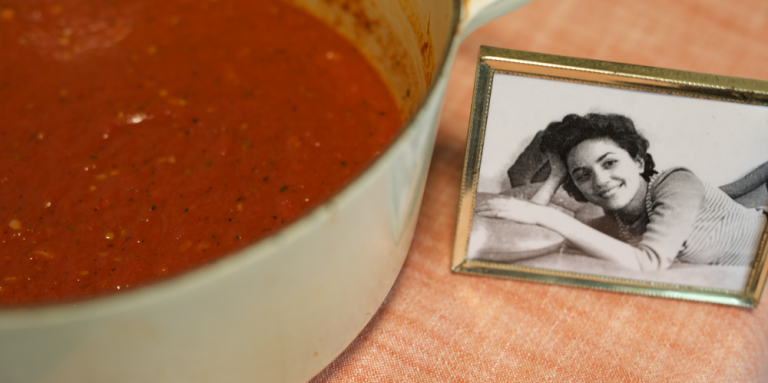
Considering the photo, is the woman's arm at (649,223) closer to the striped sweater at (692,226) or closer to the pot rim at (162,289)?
the striped sweater at (692,226)

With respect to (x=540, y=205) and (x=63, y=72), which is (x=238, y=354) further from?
(x=63, y=72)

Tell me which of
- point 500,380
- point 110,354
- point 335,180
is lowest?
point 500,380

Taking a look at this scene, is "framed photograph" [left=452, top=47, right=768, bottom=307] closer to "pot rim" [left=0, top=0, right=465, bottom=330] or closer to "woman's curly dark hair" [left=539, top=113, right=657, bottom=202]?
"woman's curly dark hair" [left=539, top=113, right=657, bottom=202]

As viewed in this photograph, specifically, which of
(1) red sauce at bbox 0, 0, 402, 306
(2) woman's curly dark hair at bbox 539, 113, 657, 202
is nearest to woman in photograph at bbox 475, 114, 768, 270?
(2) woman's curly dark hair at bbox 539, 113, 657, 202

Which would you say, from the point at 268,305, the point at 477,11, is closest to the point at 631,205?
the point at 477,11

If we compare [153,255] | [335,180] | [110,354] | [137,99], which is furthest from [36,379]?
[137,99]

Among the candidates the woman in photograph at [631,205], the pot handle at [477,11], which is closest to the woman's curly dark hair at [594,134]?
the woman in photograph at [631,205]

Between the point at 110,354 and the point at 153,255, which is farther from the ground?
the point at 110,354
